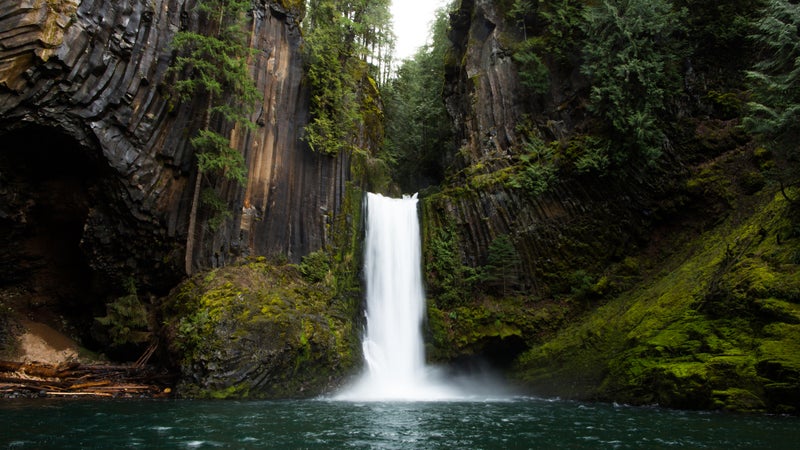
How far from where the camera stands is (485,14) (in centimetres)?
2605

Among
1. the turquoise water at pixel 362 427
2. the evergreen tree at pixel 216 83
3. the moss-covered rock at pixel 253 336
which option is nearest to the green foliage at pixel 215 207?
the evergreen tree at pixel 216 83

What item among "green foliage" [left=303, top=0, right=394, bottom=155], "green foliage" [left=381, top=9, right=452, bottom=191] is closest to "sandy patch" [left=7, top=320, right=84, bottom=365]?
"green foliage" [left=303, top=0, right=394, bottom=155]

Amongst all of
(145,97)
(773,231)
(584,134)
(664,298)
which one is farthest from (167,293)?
(773,231)

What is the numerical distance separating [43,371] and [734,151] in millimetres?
25682

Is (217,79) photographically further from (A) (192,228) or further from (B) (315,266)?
(B) (315,266)

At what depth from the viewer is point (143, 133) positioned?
623 inches

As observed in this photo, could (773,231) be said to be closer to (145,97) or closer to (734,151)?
(734,151)

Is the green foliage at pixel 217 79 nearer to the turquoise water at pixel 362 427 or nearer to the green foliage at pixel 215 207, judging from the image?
the green foliage at pixel 215 207

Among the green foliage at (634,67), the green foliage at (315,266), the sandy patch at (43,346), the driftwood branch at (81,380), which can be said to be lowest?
the driftwood branch at (81,380)

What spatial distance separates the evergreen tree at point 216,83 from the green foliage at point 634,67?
46.8ft

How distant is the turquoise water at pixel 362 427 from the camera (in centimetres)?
744

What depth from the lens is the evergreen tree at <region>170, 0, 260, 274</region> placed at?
656 inches

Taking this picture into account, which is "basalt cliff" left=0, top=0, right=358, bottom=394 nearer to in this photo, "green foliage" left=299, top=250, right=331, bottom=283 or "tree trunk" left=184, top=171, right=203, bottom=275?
"tree trunk" left=184, top=171, right=203, bottom=275

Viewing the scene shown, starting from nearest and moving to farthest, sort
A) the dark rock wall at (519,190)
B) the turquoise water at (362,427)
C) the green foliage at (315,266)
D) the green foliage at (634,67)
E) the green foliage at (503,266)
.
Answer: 1. the turquoise water at (362,427)
2. the green foliage at (634,67)
3. the green foliage at (315,266)
4. the dark rock wall at (519,190)
5. the green foliage at (503,266)
